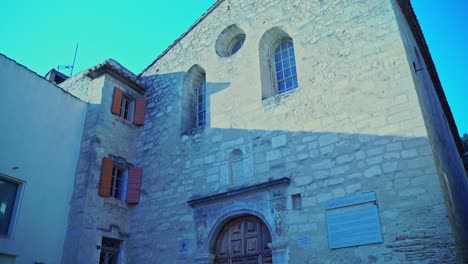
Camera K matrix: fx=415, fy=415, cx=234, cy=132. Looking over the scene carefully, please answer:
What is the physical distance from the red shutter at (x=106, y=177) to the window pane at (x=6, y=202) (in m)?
1.67

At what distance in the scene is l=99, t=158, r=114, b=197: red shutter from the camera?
29.6 ft

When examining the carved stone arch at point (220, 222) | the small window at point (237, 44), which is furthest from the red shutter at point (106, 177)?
the small window at point (237, 44)

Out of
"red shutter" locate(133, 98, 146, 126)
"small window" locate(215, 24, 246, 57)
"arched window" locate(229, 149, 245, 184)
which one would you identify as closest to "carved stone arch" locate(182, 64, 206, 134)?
"small window" locate(215, 24, 246, 57)

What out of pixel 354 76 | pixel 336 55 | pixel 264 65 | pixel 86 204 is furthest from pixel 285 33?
pixel 86 204

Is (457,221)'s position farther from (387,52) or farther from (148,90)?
(148,90)

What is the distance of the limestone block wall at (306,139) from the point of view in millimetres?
6461

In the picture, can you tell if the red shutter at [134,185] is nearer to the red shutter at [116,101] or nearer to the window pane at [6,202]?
the red shutter at [116,101]

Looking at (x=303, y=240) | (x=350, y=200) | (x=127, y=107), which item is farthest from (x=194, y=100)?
(x=350, y=200)

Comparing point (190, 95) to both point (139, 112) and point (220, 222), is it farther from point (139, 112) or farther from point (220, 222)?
point (220, 222)

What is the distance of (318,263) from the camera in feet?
22.2

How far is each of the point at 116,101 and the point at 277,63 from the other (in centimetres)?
408

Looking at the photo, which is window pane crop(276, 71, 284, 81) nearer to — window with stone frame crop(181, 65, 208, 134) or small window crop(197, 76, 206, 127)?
window with stone frame crop(181, 65, 208, 134)

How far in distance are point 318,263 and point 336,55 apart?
156 inches

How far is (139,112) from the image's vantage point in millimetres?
10773
